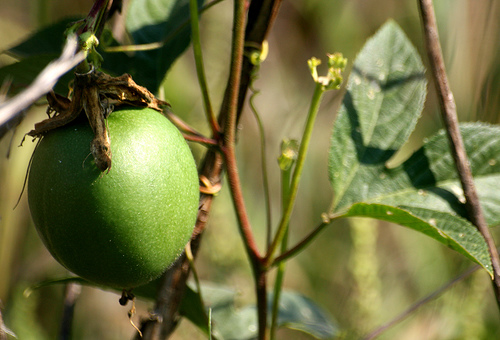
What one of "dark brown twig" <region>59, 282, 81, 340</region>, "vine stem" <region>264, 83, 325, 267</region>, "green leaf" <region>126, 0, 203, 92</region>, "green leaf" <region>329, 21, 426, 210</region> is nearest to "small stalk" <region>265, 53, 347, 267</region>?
"vine stem" <region>264, 83, 325, 267</region>

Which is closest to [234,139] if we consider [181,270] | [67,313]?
[181,270]

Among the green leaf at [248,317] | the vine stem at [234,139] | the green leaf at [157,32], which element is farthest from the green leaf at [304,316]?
the green leaf at [157,32]

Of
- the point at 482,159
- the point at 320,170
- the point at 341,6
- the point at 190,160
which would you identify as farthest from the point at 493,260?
the point at 341,6

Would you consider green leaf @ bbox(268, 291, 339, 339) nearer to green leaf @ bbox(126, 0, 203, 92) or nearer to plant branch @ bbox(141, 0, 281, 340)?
plant branch @ bbox(141, 0, 281, 340)

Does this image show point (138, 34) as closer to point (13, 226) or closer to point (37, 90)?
point (37, 90)

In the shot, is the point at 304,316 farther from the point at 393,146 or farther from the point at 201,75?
the point at 201,75
